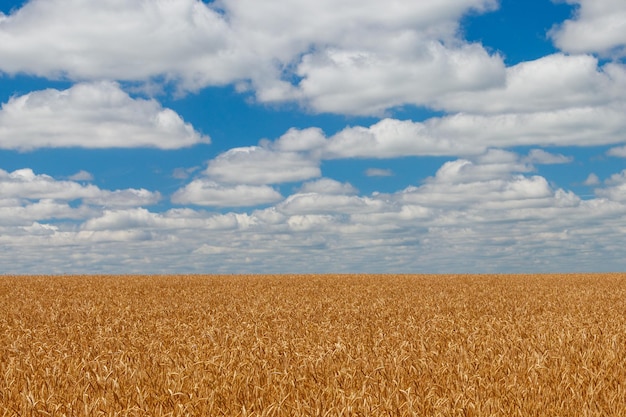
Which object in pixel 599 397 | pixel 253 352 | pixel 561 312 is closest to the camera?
pixel 599 397

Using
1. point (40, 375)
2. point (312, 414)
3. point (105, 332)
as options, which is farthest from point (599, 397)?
point (105, 332)

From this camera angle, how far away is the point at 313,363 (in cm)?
954

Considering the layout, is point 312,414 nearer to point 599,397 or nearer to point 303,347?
point 599,397

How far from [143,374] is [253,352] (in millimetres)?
A: 2523

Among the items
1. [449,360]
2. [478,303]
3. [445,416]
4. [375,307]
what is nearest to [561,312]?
[478,303]

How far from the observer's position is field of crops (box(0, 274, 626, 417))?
6.99 metres

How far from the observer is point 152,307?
64.7 ft

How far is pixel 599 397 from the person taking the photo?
24.8 feet

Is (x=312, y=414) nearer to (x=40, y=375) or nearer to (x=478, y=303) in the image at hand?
(x=40, y=375)

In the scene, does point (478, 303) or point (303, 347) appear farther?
point (478, 303)

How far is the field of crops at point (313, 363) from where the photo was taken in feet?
22.9

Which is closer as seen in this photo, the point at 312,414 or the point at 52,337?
the point at 312,414

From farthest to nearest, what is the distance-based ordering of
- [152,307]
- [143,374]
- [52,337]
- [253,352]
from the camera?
[152,307], [52,337], [253,352], [143,374]

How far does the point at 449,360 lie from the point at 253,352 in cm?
324
